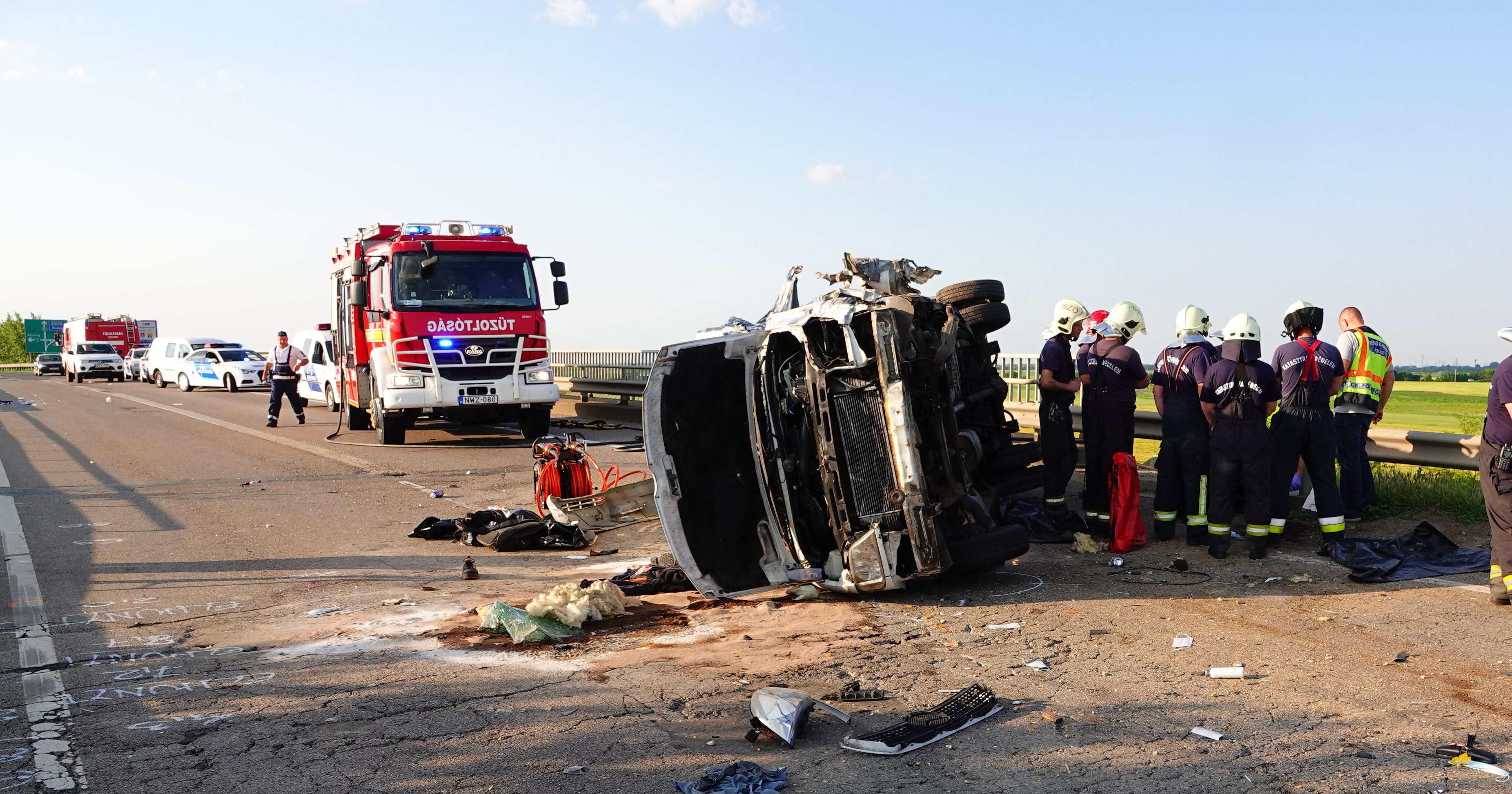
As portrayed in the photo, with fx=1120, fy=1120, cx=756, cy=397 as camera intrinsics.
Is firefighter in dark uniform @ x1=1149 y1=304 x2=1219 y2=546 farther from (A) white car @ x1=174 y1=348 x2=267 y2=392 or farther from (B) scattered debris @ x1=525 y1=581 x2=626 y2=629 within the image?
(A) white car @ x1=174 y1=348 x2=267 y2=392

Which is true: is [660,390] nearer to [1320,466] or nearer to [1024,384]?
[1320,466]

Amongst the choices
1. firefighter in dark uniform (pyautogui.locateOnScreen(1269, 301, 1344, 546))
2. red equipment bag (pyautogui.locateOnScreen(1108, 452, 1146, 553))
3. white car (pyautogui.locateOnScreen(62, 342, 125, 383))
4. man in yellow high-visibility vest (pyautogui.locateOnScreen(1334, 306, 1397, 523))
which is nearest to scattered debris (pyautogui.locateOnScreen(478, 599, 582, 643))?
red equipment bag (pyautogui.locateOnScreen(1108, 452, 1146, 553))

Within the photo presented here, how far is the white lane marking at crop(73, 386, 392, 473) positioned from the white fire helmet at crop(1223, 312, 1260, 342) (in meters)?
9.15

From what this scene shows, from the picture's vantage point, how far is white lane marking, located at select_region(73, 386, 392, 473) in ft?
44.3

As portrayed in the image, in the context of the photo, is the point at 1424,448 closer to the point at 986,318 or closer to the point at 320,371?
the point at 986,318

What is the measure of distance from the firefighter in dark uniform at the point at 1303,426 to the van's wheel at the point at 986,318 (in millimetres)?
1889

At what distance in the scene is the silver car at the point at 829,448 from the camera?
627 cm

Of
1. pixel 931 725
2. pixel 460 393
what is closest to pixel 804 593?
pixel 931 725

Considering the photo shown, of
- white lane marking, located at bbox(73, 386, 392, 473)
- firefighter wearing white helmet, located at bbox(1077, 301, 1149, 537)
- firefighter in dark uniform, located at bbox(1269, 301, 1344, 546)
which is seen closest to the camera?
firefighter in dark uniform, located at bbox(1269, 301, 1344, 546)

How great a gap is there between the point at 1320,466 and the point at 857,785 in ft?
17.5

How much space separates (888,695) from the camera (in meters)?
4.77

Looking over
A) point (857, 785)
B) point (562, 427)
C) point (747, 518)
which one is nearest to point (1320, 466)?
point (747, 518)

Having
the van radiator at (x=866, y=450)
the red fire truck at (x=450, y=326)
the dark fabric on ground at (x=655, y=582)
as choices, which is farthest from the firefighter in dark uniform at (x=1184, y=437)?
the red fire truck at (x=450, y=326)

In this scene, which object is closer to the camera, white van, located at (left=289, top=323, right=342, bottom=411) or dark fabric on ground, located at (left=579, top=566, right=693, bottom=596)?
dark fabric on ground, located at (left=579, top=566, right=693, bottom=596)
